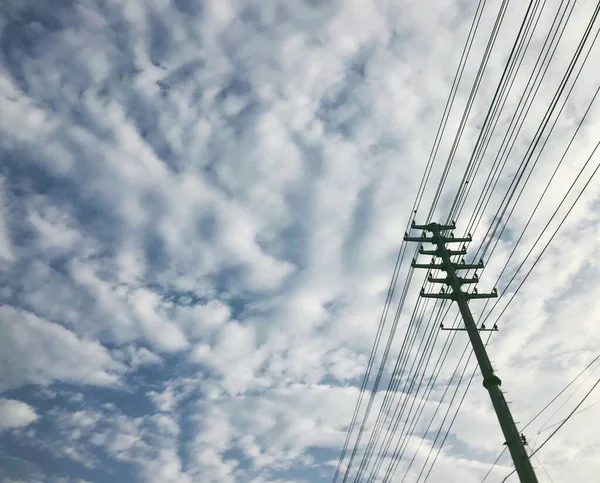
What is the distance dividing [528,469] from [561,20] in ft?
30.0

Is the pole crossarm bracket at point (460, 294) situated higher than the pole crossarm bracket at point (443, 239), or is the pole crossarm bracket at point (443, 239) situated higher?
the pole crossarm bracket at point (443, 239)

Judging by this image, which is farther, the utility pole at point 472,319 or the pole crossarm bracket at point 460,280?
the pole crossarm bracket at point 460,280

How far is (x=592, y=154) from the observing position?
7.79 meters

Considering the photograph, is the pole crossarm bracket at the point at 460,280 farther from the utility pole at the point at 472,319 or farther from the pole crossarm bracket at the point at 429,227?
the pole crossarm bracket at the point at 429,227

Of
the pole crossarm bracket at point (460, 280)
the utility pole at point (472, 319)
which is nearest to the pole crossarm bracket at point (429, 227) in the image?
the utility pole at point (472, 319)

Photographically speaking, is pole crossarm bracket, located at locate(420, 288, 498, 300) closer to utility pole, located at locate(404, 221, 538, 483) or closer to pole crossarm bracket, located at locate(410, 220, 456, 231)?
utility pole, located at locate(404, 221, 538, 483)

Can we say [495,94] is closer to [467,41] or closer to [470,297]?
[467,41]

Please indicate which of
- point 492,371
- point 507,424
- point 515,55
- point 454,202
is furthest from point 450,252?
point 515,55

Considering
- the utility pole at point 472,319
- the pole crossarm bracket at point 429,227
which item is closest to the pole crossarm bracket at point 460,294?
the utility pole at point 472,319

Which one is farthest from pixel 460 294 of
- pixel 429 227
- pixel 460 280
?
pixel 429 227

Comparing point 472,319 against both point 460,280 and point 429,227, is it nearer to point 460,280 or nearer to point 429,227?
point 460,280

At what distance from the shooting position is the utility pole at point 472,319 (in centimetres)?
867

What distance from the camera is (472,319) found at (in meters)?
11.2

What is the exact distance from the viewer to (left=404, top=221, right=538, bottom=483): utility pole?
28.5 feet
